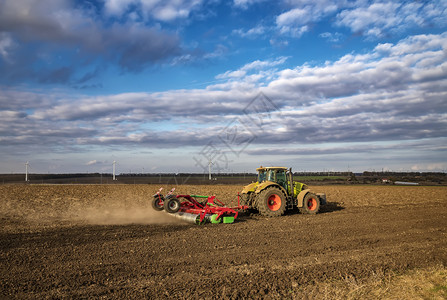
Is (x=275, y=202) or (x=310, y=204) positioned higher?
(x=275, y=202)

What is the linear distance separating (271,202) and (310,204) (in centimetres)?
241

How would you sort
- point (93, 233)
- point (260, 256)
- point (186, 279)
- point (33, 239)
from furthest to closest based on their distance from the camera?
point (93, 233) < point (33, 239) < point (260, 256) < point (186, 279)

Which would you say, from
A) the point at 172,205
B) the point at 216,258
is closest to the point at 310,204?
the point at 172,205

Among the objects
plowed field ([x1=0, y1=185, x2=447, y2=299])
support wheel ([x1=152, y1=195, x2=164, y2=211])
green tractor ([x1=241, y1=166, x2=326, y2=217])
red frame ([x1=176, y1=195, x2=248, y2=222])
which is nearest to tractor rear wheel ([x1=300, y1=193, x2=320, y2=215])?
green tractor ([x1=241, y1=166, x2=326, y2=217])

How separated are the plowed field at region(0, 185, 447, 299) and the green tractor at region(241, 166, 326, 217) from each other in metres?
1.38

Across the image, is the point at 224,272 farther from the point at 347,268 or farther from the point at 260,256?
the point at 347,268

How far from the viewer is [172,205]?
14.5 metres

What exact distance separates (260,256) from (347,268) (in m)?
2.20

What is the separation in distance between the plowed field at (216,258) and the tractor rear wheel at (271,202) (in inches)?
41.0

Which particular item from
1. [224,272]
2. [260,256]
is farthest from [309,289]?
[260,256]

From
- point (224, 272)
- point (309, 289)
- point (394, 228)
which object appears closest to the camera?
point (309, 289)

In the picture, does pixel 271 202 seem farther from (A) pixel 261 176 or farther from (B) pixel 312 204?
(B) pixel 312 204

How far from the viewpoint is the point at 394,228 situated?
13.1m

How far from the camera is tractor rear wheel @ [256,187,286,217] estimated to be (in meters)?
15.6
